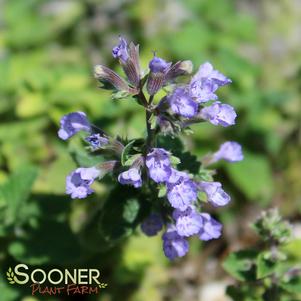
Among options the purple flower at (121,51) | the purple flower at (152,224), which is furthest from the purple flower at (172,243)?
the purple flower at (121,51)

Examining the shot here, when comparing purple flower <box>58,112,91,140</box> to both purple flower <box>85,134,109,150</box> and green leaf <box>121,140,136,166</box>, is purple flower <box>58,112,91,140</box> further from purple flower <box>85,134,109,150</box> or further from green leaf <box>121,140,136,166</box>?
green leaf <box>121,140,136,166</box>

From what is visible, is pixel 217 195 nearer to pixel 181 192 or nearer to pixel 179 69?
pixel 181 192

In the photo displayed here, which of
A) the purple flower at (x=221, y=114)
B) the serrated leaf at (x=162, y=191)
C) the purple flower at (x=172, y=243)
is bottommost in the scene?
the purple flower at (x=172, y=243)

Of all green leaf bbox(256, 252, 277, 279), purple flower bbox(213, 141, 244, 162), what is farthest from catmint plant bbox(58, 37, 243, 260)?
green leaf bbox(256, 252, 277, 279)

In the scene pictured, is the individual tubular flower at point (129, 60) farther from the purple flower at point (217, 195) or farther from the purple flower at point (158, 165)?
the purple flower at point (217, 195)

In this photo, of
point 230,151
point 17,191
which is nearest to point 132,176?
point 230,151

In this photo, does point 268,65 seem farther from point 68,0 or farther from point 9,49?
point 9,49
